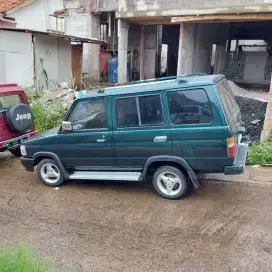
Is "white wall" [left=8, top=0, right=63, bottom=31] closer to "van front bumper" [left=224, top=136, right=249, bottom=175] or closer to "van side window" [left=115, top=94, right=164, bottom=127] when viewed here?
"van side window" [left=115, top=94, right=164, bottom=127]

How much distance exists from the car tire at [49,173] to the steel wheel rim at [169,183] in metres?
1.90

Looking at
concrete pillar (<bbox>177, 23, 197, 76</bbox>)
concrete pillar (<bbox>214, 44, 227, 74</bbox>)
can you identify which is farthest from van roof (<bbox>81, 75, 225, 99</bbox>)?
concrete pillar (<bbox>214, 44, 227, 74</bbox>)

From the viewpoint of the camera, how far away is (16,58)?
479 inches

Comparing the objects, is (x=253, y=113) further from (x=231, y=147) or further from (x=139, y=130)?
(x=139, y=130)

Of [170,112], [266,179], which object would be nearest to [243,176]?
[266,179]

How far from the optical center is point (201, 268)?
11.0ft

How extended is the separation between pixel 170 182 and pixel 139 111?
1259mm

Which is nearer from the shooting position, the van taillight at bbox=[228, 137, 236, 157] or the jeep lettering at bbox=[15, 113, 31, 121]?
the van taillight at bbox=[228, 137, 236, 157]

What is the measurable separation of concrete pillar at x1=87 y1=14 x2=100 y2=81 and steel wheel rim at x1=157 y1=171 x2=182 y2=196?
12893 millimetres

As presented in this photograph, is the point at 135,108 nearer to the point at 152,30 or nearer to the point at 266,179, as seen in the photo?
the point at 266,179

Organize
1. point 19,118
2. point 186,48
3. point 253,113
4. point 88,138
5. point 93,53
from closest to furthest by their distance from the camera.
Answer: point 88,138
point 19,118
point 253,113
point 186,48
point 93,53

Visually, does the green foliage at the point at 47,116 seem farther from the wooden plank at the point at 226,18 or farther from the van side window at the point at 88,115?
the wooden plank at the point at 226,18

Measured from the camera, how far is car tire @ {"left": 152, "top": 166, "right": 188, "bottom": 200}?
494 centimetres

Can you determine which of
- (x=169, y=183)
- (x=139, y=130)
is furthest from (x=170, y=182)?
→ (x=139, y=130)
